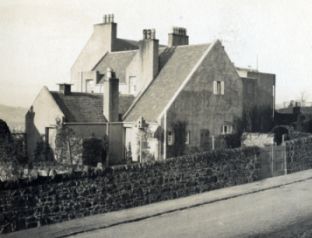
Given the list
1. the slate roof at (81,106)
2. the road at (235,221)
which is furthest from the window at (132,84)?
Answer: the road at (235,221)

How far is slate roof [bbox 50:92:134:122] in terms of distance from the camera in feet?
116

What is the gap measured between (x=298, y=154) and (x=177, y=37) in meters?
18.4

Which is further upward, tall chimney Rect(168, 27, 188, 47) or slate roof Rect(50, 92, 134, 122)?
tall chimney Rect(168, 27, 188, 47)

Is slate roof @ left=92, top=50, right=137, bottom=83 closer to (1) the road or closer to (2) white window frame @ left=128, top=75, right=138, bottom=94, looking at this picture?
(2) white window frame @ left=128, top=75, right=138, bottom=94

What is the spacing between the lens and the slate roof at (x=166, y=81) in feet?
121

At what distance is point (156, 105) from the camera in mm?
37000

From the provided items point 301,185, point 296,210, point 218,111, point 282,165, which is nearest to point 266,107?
point 218,111

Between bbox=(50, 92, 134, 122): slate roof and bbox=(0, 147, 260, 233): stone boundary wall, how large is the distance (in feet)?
42.8

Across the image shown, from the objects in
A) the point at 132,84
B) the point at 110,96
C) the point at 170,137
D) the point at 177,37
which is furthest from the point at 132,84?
the point at 170,137

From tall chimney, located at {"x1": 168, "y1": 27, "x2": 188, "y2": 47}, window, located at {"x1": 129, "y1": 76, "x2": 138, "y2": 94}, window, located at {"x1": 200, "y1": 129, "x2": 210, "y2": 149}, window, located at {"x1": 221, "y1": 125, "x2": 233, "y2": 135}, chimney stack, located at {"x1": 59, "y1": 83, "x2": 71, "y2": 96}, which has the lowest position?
window, located at {"x1": 200, "y1": 129, "x2": 210, "y2": 149}

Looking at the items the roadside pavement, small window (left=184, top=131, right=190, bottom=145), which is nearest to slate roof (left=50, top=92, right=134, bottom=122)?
Result: small window (left=184, top=131, right=190, bottom=145)

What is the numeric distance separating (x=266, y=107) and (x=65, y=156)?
21.4 m

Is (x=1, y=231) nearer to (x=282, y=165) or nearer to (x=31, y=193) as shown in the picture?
(x=31, y=193)

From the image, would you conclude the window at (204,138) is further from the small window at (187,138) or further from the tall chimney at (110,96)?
the tall chimney at (110,96)
